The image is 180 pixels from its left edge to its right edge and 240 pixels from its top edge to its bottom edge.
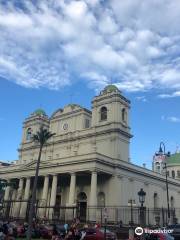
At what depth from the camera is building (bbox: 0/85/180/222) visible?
49156 millimetres

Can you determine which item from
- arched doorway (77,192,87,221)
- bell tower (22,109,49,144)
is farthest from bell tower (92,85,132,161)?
bell tower (22,109,49,144)

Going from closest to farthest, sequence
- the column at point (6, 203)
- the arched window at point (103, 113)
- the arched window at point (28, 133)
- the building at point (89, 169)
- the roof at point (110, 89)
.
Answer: the building at point (89, 169) → the column at point (6, 203) → the arched window at point (103, 113) → the roof at point (110, 89) → the arched window at point (28, 133)

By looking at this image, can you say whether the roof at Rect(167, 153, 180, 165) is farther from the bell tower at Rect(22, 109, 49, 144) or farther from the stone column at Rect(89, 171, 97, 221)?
the stone column at Rect(89, 171, 97, 221)

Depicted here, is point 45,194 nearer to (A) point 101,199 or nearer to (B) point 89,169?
(A) point 101,199

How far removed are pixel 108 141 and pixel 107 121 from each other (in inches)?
142

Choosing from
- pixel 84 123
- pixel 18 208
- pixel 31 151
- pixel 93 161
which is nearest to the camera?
pixel 93 161

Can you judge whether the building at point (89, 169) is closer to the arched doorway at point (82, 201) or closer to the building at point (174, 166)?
the arched doorway at point (82, 201)

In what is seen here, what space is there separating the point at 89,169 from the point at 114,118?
12157 mm

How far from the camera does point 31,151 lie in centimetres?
6769

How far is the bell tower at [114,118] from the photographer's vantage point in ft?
181

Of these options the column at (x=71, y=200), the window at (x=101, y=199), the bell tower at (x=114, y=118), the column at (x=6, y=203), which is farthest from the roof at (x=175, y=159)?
the column at (x=71, y=200)

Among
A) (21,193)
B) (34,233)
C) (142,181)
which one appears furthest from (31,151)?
(34,233)

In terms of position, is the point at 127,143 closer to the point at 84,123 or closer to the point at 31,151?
the point at 84,123

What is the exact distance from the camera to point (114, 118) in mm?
56344
